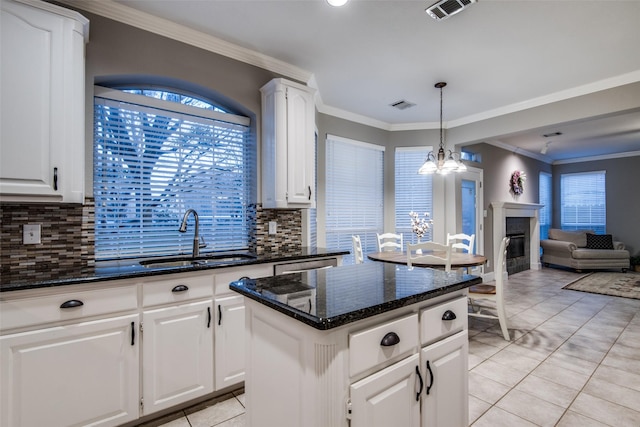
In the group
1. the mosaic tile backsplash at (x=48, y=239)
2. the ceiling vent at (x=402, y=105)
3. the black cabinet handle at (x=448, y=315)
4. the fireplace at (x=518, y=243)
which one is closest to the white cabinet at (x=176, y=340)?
the mosaic tile backsplash at (x=48, y=239)

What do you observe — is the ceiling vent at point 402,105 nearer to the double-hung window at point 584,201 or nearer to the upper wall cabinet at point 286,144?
the upper wall cabinet at point 286,144

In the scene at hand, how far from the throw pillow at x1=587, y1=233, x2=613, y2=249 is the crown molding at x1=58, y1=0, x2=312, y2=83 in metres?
7.65

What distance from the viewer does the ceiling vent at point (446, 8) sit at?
7.19ft

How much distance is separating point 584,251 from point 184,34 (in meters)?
8.34

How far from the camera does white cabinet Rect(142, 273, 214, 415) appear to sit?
6.07 feet

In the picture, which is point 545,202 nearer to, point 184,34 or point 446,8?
point 446,8

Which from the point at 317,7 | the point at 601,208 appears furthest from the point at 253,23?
the point at 601,208

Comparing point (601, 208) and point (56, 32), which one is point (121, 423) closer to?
point (56, 32)

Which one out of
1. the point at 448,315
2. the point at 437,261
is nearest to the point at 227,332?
the point at 448,315

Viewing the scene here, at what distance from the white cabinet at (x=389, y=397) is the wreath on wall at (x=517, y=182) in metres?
6.85

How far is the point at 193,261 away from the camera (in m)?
2.49

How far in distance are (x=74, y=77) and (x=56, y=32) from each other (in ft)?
0.82

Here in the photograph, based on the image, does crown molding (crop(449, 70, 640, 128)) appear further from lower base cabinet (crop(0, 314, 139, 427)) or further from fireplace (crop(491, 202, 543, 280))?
lower base cabinet (crop(0, 314, 139, 427))

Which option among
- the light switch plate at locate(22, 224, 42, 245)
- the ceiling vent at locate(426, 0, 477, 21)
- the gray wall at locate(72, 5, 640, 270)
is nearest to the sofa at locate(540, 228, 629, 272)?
the gray wall at locate(72, 5, 640, 270)
